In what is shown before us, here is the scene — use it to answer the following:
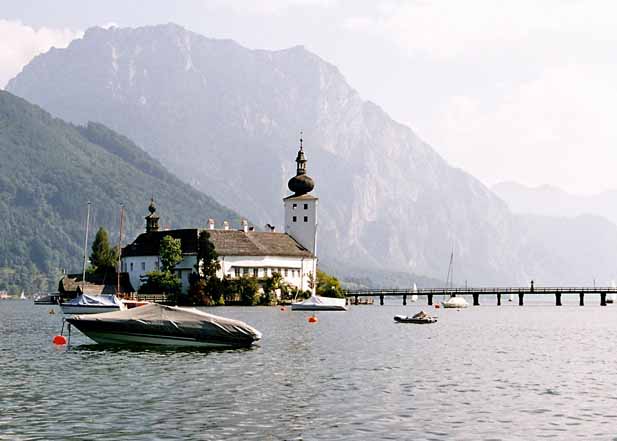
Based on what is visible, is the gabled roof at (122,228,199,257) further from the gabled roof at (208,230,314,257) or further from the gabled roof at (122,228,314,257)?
the gabled roof at (208,230,314,257)

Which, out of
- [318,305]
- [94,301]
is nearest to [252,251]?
[318,305]

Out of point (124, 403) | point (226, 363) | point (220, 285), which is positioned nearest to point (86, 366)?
point (226, 363)

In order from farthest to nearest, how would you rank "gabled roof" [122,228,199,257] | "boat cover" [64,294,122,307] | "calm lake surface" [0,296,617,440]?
1. "gabled roof" [122,228,199,257]
2. "boat cover" [64,294,122,307]
3. "calm lake surface" [0,296,617,440]

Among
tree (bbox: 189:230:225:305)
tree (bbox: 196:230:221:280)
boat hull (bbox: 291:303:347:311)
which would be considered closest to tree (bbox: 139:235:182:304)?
tree (bbox: 189:230:225:305)

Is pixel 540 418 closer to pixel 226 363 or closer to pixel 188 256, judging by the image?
pixel 226 363

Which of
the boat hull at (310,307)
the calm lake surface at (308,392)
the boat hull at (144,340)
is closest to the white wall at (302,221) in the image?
the boat hull at (310,307)

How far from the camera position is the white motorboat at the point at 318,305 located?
492 feet

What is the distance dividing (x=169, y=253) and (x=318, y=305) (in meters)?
33.2

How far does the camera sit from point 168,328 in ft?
205

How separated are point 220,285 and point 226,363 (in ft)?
366

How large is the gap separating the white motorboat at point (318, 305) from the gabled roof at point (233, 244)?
24.4 metres

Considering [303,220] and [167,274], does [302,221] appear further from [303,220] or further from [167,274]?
[167,274]

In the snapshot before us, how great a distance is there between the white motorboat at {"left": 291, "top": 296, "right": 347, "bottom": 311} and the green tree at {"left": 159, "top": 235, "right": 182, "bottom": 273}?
2886 cm

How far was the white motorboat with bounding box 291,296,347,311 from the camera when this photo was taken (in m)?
150
